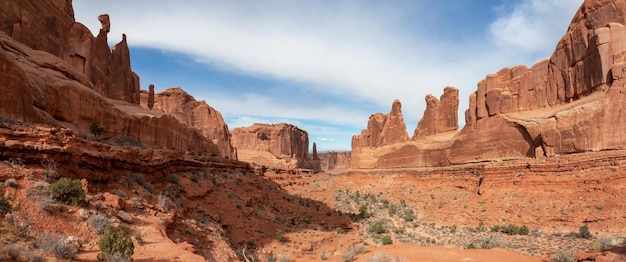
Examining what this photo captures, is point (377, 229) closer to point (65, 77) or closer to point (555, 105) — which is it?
point (555, 105)

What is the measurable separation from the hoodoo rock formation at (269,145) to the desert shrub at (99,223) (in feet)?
233

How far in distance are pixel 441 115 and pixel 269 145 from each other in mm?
52601

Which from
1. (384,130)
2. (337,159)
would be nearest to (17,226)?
(384,130)

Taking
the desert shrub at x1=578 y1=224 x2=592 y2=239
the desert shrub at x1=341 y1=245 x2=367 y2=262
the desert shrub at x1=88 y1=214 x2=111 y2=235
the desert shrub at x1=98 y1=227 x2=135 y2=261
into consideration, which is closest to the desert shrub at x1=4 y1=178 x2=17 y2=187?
the desert shrub at x1=88 y1=214 x2=111 y2=235

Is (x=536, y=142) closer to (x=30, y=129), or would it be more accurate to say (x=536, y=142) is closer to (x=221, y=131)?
(x=30, y=129)

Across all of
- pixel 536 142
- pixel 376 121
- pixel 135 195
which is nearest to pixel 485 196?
pixel 536 142

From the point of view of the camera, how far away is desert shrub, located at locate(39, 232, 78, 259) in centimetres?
676

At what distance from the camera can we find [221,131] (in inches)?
2566

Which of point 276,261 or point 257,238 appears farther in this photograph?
point 257,238

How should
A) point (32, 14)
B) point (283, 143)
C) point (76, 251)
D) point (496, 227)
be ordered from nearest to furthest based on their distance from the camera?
point (76, 251), point (32, 14), point (496, 227), point (283, 143)

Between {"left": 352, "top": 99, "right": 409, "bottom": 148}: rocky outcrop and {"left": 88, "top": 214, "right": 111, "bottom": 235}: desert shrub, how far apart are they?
44.6 metres

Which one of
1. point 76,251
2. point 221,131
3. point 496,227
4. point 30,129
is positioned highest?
point 221,131

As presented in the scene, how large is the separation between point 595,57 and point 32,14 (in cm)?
3448

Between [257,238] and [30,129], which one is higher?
[30,129]
